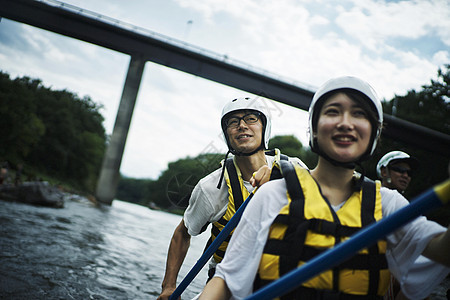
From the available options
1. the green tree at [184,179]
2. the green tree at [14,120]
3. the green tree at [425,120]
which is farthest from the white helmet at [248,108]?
the green tree at [14,120]

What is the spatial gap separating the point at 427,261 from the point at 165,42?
82.6ft

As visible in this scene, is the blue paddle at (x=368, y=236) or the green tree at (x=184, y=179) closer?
the blue paddle at (x=368, y=236)

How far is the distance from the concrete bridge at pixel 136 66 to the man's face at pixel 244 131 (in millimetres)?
21208

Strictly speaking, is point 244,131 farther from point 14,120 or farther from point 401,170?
point 14,120

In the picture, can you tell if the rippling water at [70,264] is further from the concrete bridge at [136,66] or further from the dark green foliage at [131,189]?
the dark green foliage at [131,189]

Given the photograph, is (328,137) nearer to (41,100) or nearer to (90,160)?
(41,100)

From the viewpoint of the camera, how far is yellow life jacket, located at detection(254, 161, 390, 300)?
1.51 m

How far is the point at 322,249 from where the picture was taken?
60.1 inches

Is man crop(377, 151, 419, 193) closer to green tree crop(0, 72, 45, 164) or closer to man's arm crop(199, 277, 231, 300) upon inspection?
man's arm crop(199, 277, 231, 300)

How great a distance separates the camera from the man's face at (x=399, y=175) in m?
4.70

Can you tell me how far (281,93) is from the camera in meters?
25.6

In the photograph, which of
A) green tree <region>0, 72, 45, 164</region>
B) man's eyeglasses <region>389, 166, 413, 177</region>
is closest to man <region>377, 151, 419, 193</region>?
man's eyeglasses <region>389, 166, 413, 177</region>

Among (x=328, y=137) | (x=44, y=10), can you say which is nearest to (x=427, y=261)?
(x=328, y=137)

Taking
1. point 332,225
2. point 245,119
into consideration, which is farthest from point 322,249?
point 245,119
